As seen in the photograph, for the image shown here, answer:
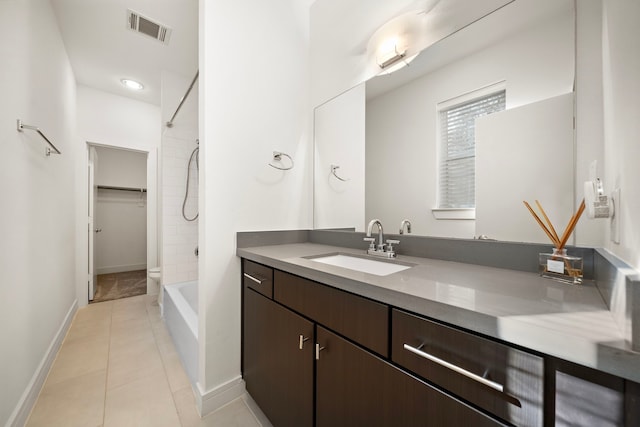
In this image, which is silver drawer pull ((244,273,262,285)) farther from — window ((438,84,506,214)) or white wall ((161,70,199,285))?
white wall ((161,70,199,285))

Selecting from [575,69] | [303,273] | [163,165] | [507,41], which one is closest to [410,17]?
[507,41]

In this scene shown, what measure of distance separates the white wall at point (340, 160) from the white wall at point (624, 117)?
3.53 feet

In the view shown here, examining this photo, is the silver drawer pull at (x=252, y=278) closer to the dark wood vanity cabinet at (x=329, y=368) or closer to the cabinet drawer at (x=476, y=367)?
the dark wood vanity cabinet at (x=329, y=368)

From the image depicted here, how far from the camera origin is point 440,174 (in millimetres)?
1248

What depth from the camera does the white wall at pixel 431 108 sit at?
0.95 m

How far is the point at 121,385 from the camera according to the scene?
161 centimetres

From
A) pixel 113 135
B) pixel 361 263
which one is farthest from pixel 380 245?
pixel 113 135

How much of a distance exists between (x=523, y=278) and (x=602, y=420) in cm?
49

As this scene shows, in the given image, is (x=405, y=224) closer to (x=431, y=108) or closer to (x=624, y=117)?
(x=431, y=108)

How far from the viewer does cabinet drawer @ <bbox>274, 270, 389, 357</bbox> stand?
72 cm

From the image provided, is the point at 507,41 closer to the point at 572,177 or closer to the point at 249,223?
the point at 572,177

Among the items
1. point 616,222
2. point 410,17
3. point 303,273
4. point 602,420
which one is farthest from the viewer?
point 410,17

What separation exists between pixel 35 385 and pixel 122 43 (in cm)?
285

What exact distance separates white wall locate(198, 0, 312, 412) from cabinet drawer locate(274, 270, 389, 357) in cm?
55
